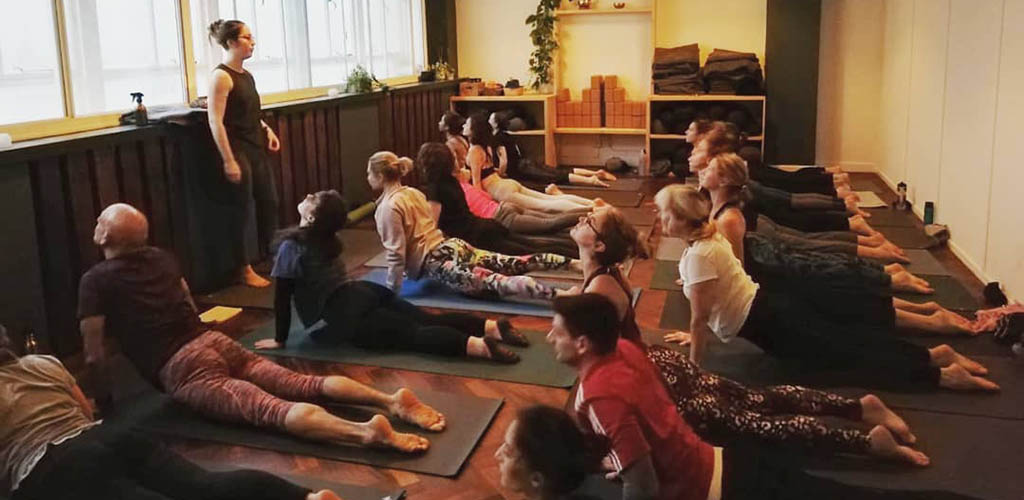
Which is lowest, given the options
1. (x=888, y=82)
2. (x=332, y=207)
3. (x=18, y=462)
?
(x=18, y=462)

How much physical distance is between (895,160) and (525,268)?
171 inches

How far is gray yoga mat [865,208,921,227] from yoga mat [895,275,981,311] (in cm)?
148

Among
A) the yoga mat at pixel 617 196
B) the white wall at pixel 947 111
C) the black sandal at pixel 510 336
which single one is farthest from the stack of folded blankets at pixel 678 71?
the black sandal at pixel 510 336

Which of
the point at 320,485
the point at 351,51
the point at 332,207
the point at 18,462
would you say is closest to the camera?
the point at 18,462

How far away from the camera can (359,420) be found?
316cm

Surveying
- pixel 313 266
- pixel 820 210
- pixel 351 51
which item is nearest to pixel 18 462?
pixel 313 266

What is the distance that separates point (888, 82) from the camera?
315 inches

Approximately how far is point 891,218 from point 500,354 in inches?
157

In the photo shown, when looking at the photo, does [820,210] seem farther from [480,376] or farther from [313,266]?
[313,266]

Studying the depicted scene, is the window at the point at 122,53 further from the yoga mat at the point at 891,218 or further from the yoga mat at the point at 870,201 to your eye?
the yoga mat at the point at 870,201

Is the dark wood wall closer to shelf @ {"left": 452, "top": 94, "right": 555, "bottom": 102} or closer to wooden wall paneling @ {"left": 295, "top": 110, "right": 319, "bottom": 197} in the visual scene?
wooden wall paneling @ {"left": 295, "top": 110, "right": 319, "bottom": 197}

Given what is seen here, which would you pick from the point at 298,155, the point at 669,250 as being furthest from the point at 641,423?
the point at 298,155

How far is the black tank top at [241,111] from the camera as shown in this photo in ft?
15.6

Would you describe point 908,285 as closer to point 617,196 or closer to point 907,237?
point 907,237
